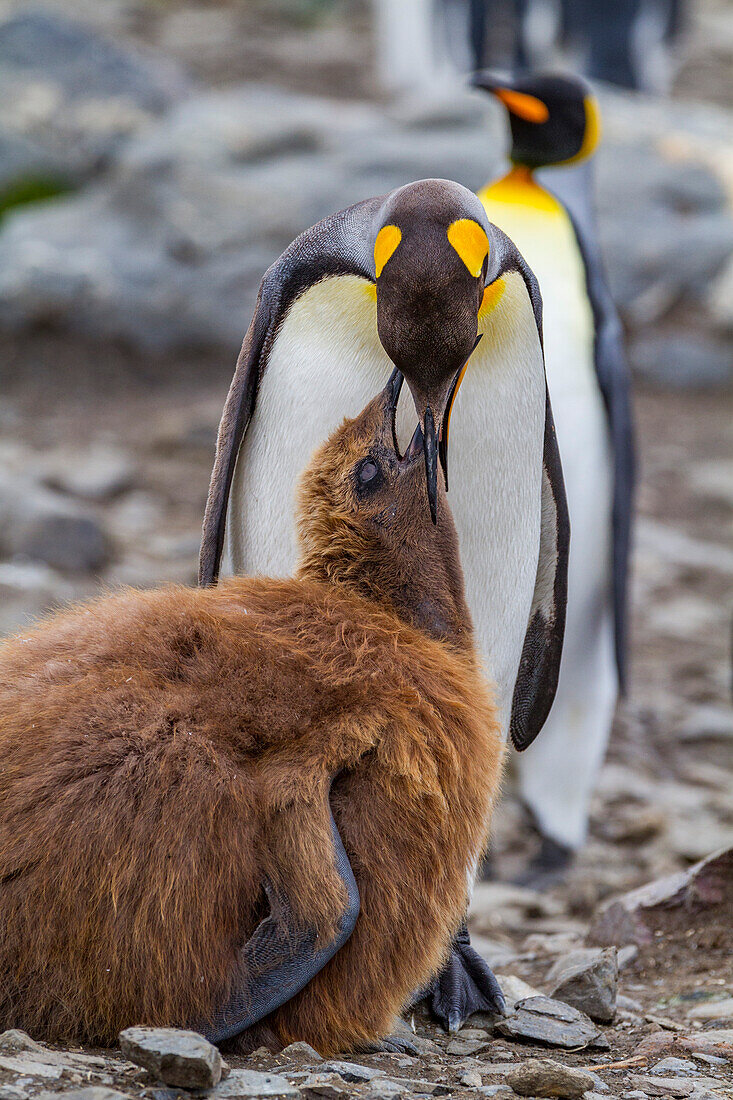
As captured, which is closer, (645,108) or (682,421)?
(682,421)

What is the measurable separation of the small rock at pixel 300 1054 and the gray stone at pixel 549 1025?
20.8 inches

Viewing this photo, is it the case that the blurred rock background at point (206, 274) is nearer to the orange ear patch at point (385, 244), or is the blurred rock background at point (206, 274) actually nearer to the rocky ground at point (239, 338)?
the rocky ground at point (239, 338)

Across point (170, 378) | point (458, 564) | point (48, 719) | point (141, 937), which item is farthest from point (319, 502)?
point (170, 378)

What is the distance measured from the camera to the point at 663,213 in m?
8.31

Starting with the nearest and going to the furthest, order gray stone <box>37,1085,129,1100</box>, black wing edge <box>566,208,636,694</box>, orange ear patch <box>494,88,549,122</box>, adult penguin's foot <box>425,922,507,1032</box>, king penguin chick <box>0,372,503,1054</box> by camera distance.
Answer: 1. gray stone <box>37,1085,129,1100</box>
2. king penguin chick <box>0,372,503,1054</box>
3. adult penguin's foot <box>425,922,507,1032</box>
4. black wing edge <box>566,208,636,694</box>
5. orange ear patch <box>494,88,549,122</box>

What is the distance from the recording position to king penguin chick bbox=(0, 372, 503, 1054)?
68.8 inches

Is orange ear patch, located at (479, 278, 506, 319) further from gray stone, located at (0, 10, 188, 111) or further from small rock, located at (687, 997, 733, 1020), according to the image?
gray stone, located at (0, 10, 188, 111)

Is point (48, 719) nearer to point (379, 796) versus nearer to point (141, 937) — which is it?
point (141, 937)

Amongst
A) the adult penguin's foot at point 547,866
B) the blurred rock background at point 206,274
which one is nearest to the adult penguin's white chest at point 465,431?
the adult penguin's foot at point 547,866

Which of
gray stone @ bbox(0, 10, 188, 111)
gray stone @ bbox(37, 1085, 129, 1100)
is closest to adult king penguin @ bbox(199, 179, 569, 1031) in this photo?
gray stone @ bbox(37, 1085, 129, 1100)

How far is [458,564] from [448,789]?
44 cm

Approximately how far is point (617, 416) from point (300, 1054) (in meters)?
2.79

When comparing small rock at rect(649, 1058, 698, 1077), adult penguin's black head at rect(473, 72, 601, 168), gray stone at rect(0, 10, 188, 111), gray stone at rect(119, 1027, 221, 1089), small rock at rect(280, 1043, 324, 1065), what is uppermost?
gray stone at rect(0, 10, 188, 111)

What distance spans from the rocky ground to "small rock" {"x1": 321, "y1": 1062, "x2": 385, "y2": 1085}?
0.99 meters
